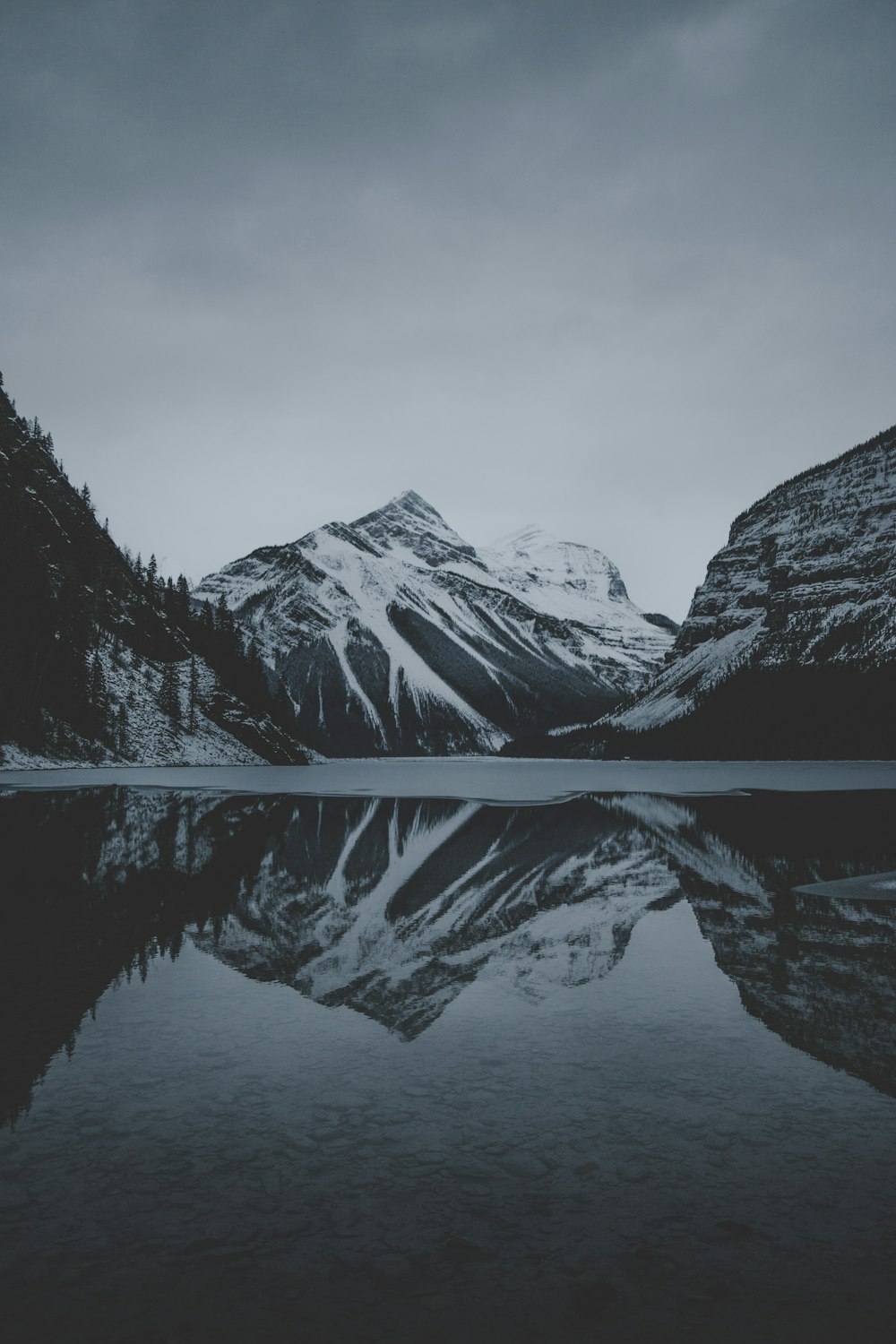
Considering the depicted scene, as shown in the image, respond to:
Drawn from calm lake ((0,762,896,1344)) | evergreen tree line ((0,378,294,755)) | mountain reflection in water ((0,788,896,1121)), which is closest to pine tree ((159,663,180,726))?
evergreen tree line ((0,378,294,755))

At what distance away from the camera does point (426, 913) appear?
26656mm

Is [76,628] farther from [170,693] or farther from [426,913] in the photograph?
[426,913]

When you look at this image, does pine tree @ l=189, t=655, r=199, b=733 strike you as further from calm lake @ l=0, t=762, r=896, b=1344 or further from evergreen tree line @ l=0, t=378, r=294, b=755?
calm lake @ l=0, t=762, r=896, b=1344

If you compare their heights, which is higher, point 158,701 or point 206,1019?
point 158,701

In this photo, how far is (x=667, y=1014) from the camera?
647 inches

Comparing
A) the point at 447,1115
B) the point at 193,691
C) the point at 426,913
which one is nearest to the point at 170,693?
the point at 193,691

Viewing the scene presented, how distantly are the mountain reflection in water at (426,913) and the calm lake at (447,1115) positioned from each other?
0.52 feet

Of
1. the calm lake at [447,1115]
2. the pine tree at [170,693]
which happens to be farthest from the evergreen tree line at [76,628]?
the calm lake at [447,1115]

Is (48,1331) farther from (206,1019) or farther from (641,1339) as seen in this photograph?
(206,1019)

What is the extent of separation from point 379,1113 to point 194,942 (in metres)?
11.6

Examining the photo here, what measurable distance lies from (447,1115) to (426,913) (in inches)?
591

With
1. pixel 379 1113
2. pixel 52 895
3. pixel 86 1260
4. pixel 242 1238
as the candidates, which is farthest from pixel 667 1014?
pixel 52 895

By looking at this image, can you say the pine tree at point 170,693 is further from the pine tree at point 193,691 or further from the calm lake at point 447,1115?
the calm lake at point 447,1115

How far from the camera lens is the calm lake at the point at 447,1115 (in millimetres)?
7625
